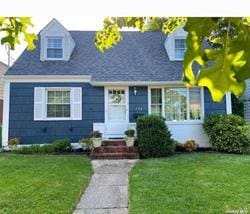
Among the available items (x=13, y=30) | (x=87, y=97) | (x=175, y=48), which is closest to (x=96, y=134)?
(x=87, y=97)

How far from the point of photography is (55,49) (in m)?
13.6

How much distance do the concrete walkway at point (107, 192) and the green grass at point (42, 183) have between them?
0.18 metres

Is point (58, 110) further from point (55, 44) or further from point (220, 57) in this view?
point (220, 57)

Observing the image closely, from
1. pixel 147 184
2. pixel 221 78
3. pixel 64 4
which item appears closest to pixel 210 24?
pixel 221 78

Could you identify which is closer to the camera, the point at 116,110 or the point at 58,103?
the point at 58,103

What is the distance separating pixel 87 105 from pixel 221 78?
1226 centimetres

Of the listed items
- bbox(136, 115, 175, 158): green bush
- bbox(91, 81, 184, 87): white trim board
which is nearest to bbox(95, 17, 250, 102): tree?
bbox(136, 115, 175, 158): green bush

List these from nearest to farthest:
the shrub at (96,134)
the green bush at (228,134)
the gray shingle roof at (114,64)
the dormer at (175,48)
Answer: the green bush at (228,134) < the shrub at (96,134) < the gray shingle roof at (114,64) < the dormer at (175,48)

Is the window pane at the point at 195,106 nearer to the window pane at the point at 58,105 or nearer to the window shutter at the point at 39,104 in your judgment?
the window pane at the point at 58,105

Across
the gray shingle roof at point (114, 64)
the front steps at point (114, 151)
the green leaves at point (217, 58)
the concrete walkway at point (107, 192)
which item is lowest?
the concrete walkway at point (107, 192)

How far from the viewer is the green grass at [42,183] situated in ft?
17.4

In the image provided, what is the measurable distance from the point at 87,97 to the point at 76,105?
22.2 inches

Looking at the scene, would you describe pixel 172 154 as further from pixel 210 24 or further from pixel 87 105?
pixel 210 24

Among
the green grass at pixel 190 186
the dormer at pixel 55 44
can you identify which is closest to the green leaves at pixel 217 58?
the green grass at pixel 190 186
